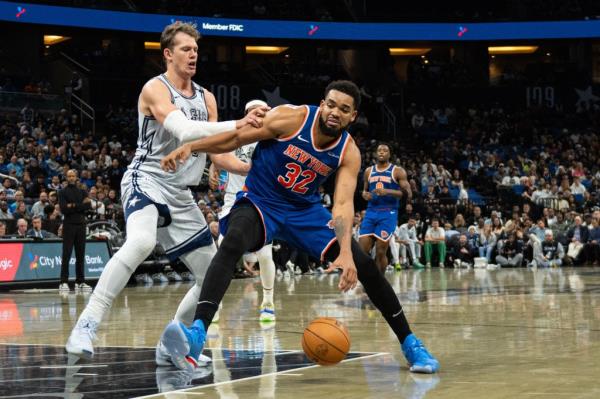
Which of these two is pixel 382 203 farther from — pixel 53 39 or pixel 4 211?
pixel 53 39

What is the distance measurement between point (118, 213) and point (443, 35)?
22.6 metres

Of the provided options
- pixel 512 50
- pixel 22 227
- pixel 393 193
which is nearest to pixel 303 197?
pixel 393 193

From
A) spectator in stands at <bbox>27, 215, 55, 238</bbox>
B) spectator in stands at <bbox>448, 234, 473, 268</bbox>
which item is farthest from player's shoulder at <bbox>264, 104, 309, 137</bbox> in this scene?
spectator in stands at <bbox>448, 234, 473, 268</bbox>

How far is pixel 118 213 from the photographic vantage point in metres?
21.9

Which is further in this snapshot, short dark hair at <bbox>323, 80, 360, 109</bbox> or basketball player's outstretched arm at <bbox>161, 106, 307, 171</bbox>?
short dark hair at <bbox>323, 80, 360, 109</bbox>

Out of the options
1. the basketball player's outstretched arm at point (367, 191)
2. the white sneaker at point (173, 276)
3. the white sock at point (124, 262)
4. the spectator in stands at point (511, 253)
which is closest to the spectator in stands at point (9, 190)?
the white sneaker at point (173, 276)

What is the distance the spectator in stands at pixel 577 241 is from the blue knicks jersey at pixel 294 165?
2118 centimetres

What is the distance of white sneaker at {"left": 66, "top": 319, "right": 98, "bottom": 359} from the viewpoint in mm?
6539

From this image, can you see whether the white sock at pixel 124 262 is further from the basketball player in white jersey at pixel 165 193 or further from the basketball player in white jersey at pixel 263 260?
the basketball player in white jersey at pixel 263 260

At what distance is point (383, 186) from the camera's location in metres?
14.2

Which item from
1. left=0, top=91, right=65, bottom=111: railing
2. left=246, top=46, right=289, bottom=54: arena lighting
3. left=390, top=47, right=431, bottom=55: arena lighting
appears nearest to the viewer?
left=0, top=91, right=65, bottom=111: railing

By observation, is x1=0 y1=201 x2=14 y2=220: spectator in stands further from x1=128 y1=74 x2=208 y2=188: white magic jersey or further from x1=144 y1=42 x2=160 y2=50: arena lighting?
x1=144 y1=42 x2=160 y2=50: arena lighting

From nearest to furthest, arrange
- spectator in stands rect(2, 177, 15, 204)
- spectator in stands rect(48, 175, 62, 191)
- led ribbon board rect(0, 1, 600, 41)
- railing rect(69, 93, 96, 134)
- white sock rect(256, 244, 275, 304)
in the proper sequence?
white sock rect(256, 244, 275, 304) < spectator in stands rect(2, 177, 15, 204) < spectator in stands rect(48, 175, 62, 191) < railing rect(69, 93, 96, 134) < led ribbon board rect(0, 1, 600, 41)

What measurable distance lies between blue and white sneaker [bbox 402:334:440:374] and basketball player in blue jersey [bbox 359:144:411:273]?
24.6 ft
